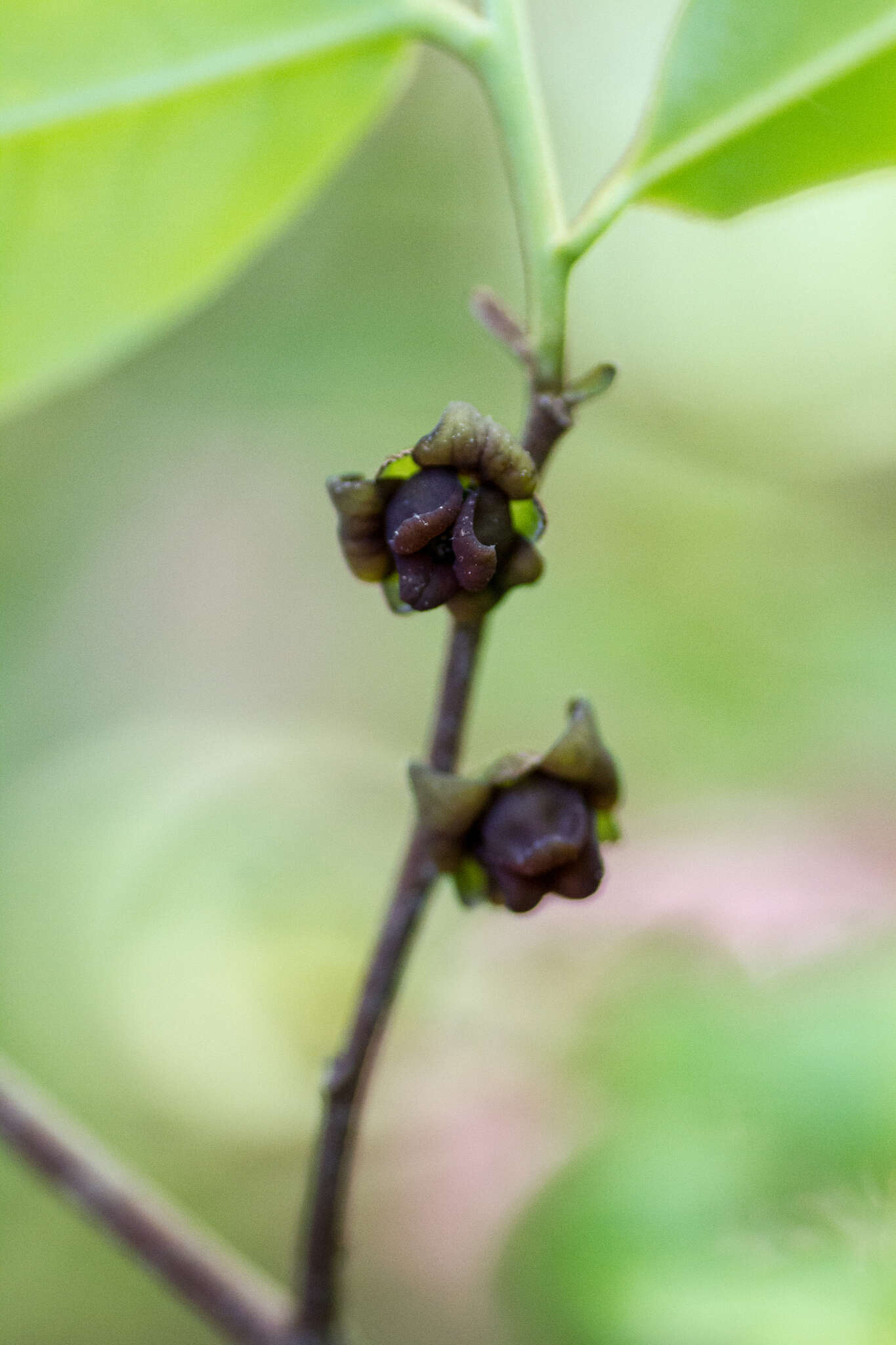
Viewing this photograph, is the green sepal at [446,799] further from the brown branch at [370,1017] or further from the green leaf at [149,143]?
the green leaf at [149,143]

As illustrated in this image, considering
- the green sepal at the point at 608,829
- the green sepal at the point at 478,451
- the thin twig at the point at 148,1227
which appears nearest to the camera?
the green sepal at the point at 478,451

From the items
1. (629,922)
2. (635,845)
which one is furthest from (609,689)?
(629,922)

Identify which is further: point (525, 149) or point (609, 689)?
point (609, 689)

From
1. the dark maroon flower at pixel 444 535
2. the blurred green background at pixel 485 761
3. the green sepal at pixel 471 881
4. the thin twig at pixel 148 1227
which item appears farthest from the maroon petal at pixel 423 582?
the thin twig at pixel 148 1227

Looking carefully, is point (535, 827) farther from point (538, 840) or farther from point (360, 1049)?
point (360, 1049)

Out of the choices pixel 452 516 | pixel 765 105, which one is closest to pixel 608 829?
pixel 452 516

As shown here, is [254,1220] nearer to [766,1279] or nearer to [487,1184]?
[487,1184]

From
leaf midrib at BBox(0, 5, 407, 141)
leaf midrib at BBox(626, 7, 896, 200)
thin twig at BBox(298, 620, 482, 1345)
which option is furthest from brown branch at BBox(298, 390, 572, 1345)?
leaf midrib at BBox(0, 5, 407, 141)
